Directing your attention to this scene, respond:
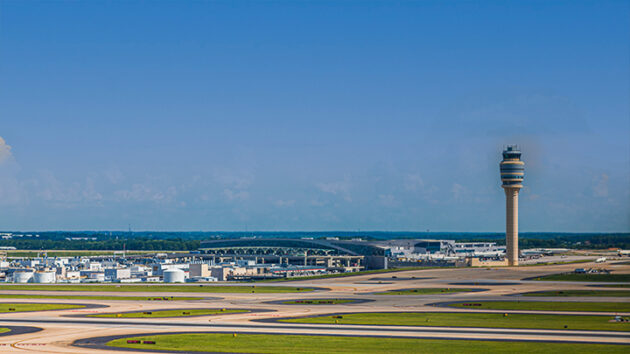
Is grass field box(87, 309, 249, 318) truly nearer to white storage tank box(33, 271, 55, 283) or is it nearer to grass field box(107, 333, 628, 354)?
grass field box(107, 333, 628, 354)

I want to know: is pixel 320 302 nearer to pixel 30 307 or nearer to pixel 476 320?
pixel 476 320

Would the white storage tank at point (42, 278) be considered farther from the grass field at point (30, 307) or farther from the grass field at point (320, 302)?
the grass field at point (320, 302)

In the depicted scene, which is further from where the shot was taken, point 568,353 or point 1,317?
point 1,317

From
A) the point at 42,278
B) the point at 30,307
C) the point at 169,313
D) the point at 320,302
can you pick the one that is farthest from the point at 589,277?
the point at 42,278

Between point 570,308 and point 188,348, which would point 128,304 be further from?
point 570,308

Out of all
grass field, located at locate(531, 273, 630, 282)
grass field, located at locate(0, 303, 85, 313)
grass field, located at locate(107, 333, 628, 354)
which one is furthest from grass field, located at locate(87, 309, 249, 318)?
grass field, located at locate(531, 273, 630, 282)

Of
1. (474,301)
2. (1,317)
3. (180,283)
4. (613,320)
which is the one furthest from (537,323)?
(180,283)
